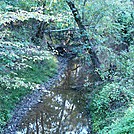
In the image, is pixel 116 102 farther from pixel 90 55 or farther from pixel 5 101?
pixel 5 101

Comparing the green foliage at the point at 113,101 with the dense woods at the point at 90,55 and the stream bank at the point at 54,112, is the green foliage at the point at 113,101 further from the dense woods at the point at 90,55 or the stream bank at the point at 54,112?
the stream bank at the point at 54,112

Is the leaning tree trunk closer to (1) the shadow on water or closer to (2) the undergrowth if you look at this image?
(1) the shadow on water

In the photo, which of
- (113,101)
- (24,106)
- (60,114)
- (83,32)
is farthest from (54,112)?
(83,32)

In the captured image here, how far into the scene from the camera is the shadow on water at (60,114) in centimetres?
779

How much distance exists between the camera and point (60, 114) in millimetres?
8859

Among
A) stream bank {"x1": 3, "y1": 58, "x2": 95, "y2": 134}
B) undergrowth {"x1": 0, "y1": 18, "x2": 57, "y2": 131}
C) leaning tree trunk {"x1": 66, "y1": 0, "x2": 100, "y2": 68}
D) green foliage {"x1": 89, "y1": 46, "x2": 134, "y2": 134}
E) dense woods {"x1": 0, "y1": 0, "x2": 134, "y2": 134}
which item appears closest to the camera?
undergrowth {"x1": 0, "y1": 18, "x2": 57, "y2": 131}

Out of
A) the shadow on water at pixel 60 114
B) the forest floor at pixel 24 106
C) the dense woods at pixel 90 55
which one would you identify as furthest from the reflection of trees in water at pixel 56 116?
the dense woods at pixel 90 55

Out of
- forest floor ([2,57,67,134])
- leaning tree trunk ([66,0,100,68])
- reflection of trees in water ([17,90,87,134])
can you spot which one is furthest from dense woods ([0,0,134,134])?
reflection of trees in water ([17,90,87,134])

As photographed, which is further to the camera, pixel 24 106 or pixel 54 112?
pixel 54 112

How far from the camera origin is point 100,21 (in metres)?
10.3

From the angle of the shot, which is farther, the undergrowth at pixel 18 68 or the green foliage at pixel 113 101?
the green foliage at pixel 113 101

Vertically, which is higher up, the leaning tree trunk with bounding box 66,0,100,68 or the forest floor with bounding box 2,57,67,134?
the leaning tree trunk with bounding box 66,0,100,68

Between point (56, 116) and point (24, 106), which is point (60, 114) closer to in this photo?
point (56, 116)

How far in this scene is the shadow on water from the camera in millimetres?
7794
